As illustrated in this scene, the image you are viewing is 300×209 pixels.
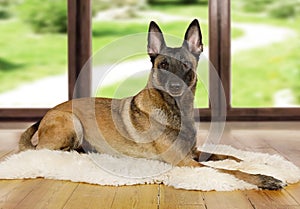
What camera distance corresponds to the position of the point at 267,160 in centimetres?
310

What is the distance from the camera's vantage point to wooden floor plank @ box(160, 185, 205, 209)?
2.32 metres

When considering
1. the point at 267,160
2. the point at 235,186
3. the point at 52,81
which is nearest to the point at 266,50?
the point at 52,81

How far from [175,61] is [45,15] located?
2521 mm

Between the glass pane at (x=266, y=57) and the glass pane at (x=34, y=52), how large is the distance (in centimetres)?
156

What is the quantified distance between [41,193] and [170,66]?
945 millimetres

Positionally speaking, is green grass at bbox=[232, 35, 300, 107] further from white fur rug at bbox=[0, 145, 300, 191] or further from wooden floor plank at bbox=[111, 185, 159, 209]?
wooden floor plank at bbox=[111, 185, 159, 209]

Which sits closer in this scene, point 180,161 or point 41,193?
point 41,193

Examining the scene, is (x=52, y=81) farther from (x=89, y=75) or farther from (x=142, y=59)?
(x=142, y=59)

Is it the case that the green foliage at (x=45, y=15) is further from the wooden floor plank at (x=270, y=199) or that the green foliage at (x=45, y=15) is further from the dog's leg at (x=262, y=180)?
the wooden floor plank at (x=270, y=199)

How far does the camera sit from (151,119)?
3096 mm

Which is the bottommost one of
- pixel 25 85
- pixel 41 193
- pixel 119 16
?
pixel 41 193

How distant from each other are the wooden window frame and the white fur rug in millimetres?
1983

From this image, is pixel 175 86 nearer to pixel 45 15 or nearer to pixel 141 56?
pixel 141 56

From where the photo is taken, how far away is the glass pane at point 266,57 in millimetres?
5152
